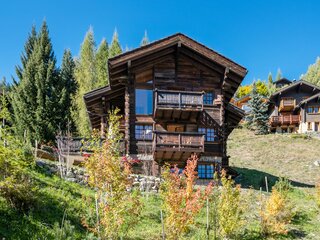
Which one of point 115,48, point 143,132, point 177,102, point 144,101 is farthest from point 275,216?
point 115,48

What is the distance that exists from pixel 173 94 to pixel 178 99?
48cm

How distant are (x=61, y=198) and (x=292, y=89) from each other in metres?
50.6

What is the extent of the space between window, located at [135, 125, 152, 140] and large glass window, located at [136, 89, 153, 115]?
1.01 m

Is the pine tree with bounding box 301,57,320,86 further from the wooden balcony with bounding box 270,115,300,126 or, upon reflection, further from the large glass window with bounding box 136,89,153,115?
the large glass window with bounding box 136,89,153,115

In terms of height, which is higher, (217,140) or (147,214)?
(217,140)

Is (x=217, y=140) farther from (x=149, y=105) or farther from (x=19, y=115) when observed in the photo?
(x=19, y=115)

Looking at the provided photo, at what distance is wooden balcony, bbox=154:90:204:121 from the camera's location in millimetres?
22484

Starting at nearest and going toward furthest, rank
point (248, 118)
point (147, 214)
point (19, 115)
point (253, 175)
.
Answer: point (147, 214) < point (19, 115) < point (253, 175) < point (248, 118)

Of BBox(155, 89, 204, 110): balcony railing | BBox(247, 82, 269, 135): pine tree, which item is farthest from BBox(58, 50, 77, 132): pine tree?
BBox(247, 82, 269, 135): pine tree

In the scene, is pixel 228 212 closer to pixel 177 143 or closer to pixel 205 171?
pixel 177 143

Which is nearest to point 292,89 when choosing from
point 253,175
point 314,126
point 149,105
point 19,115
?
point 314,126

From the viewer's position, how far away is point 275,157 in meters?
40.8

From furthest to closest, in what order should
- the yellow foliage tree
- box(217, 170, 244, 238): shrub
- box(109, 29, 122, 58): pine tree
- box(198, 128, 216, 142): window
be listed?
box(109, 29, 122, 58): pine tree
box(198, 128, 216, 142): window
box(217, 170, 244, 238): shrub
the yellow foliage tree

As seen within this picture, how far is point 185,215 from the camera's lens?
10156 mm
